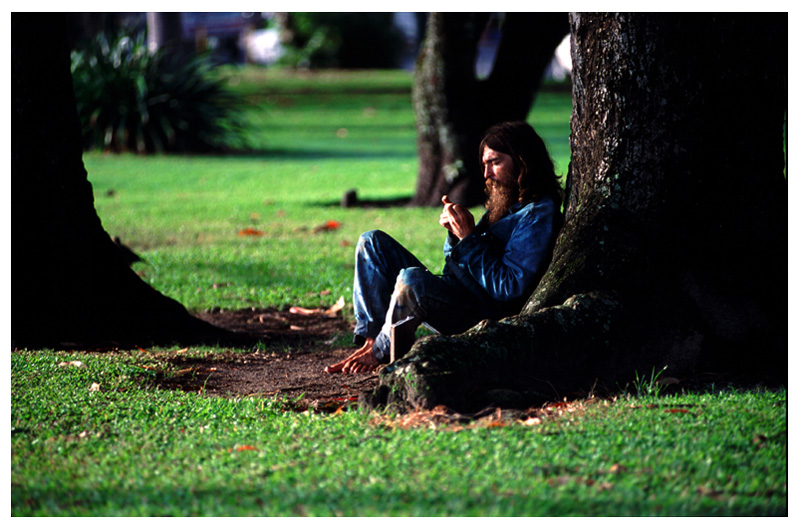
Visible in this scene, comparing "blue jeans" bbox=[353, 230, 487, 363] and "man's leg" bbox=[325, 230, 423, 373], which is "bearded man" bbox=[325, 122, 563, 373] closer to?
"blue jeans" bbox=[353, 230, 487, 363]

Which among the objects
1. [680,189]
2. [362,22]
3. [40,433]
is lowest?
[40,433]

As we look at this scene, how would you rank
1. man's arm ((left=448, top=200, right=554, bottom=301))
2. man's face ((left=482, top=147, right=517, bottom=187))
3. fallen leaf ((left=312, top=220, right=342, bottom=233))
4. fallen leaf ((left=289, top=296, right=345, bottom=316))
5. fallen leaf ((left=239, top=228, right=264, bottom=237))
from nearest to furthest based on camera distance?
man's arm ((left=448, top=200, right=554, bottom=301))
man's face ((left=482, top=147, right=517, bottom=187))
fallen leaf ((left=289, top=296, right=345, bottom=316))
fallen leaf ((left=239, top=228, right=264, bottom=237))
fallen leaf ((left=312, top=220, right=342, bottom=233))

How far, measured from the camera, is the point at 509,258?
4621 millimetres

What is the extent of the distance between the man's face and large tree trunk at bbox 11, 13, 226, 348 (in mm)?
2363

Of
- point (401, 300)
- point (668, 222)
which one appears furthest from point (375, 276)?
Answer: point (668, 222)

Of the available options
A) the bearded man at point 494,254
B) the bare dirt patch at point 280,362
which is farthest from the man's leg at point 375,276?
the bare dirt patch at point 280,362

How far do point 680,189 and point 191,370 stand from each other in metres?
2.78

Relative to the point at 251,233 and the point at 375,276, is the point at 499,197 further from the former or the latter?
the point at 251,233

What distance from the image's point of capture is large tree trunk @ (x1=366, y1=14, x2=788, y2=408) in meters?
4.21

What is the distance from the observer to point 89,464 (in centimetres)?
353

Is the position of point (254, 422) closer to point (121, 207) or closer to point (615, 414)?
point (615, 414)

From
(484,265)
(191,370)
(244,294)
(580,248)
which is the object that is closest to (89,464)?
(191,370)

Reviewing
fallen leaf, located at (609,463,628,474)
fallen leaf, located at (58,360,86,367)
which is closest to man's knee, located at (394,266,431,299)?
fallen leaf, located at (609,463,628,474)

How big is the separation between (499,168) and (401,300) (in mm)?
843
